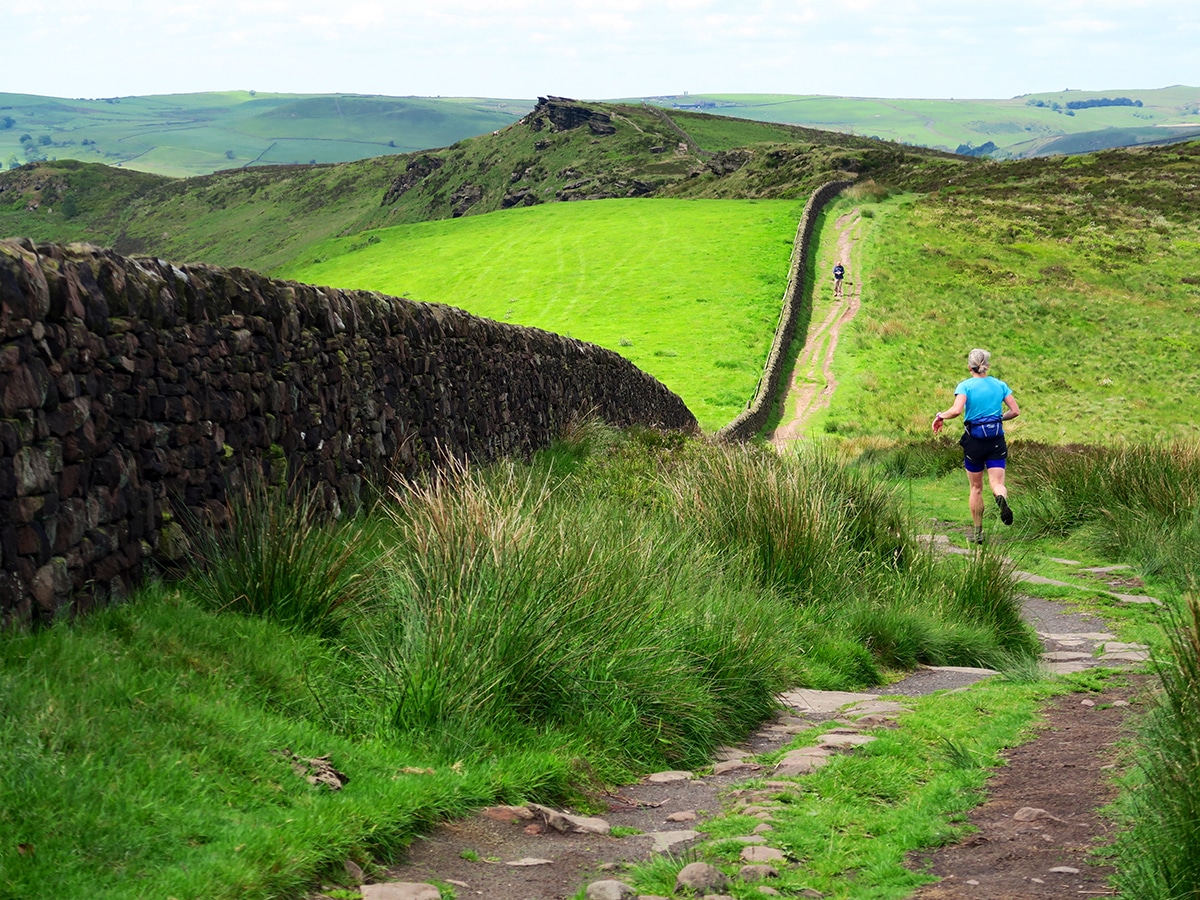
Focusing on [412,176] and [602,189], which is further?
[412,176]

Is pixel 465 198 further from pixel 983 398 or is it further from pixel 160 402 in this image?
pixel 160 402

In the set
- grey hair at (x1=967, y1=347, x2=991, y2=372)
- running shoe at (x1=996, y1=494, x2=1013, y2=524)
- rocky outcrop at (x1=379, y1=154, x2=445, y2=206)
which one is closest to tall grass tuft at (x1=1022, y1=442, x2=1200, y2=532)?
running shoe at (x1=996, y1=494, x2=1013, y2=524)

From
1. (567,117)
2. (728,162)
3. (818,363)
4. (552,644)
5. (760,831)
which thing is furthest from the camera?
(567,117)

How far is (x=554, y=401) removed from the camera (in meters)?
14.9

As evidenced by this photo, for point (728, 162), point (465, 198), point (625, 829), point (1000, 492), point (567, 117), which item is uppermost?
point (567, 117)

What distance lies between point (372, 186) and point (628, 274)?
116 meters

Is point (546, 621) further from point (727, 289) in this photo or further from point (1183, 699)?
point (727, 289)

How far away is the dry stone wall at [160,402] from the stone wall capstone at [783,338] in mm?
8423

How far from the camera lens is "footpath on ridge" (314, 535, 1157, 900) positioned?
3699 millimetres

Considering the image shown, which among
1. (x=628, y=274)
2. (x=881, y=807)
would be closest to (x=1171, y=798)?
(x=881, y=807)

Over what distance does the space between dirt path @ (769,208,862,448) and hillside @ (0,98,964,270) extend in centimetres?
5462

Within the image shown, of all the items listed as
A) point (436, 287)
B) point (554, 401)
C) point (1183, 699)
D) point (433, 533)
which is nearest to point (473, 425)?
point (554, 401)

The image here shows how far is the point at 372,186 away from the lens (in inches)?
6083

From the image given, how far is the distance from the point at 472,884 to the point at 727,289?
40932 mm
